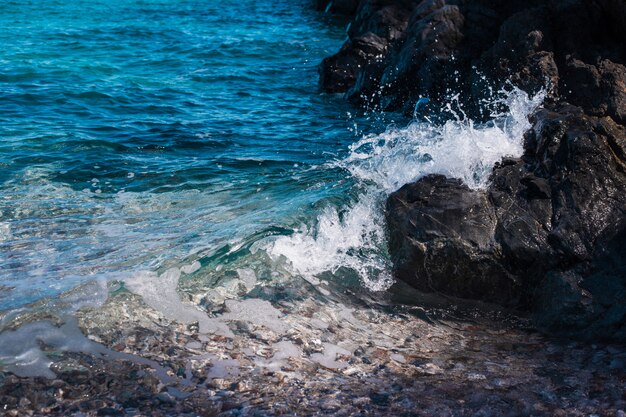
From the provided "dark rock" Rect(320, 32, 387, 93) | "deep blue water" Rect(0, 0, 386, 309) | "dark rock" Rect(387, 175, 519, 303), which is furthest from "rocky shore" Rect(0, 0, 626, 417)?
"dark rock" Rect(320, 32, 387, 93)

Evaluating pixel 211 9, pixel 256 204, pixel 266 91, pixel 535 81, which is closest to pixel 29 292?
pixel 256 204

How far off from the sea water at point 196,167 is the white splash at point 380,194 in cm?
2

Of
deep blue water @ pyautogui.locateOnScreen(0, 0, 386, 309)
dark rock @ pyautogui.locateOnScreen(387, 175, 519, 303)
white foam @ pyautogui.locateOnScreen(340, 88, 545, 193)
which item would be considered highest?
white foam @ pyautogui.locateOnScreen(340, 88, 545, 193)

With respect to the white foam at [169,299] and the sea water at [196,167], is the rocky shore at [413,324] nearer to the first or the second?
the white foam at [169,299]

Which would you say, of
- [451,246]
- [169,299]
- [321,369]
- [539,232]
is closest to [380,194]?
[451,246]

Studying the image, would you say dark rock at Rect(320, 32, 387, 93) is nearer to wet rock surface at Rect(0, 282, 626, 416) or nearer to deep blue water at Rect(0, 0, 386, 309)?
deep blue water at Rect(0, 0, 386, 309)

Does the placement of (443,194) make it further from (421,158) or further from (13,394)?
(13,394)

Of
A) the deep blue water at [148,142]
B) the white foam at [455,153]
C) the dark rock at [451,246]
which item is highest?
the white foam at [455,153]

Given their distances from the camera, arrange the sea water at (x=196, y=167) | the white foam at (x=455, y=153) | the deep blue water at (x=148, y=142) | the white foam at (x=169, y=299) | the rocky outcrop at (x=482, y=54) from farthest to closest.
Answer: the rocky outcrop at (x=482, y=54) → the deep blue water at (x=148, y=142) → the white foam at (x=455, y=153) → the sea water at (x=196, y=167) → the white foam at (x=169, y=299)

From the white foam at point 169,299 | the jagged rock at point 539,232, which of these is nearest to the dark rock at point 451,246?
the jagged rock at point 539,232

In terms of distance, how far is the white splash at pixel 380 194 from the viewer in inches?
240

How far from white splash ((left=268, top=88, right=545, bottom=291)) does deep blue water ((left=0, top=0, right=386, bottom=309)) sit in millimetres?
305

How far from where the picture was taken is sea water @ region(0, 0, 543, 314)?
19.7 feet

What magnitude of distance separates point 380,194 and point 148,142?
4.22 meters
